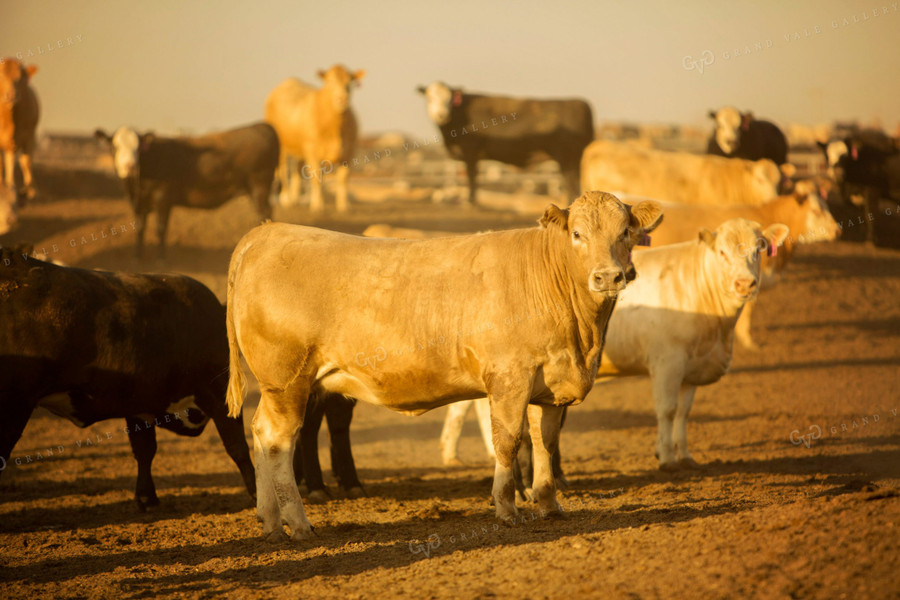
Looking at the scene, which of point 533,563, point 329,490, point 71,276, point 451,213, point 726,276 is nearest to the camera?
point 533,563

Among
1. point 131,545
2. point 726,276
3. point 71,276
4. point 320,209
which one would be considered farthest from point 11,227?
point 726,276

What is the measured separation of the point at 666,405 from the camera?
29.1 feet

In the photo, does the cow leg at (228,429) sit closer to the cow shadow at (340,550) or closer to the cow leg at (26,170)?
the cow shadow at (340,550)

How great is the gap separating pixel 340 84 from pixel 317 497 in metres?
14.2

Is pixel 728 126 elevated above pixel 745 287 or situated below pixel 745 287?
above

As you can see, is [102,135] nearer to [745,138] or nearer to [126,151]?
[126,151]

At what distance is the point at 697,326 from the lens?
9.10 meters

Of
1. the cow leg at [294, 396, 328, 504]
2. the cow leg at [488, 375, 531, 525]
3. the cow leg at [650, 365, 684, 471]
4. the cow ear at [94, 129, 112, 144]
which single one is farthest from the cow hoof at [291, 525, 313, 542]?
the cow ear at [94, 129, 112, 144]

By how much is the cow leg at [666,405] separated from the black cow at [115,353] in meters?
3.97

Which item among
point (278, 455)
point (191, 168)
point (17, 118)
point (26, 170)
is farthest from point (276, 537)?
point (26, 170)

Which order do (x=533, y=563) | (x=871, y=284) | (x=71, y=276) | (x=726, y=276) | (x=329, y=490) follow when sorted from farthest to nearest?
(x=871, y=284), (x=726, y=276), (x=329, y=490), (x=71, y=276), (x=533, y=563)

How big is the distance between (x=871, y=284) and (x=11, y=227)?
714 inches

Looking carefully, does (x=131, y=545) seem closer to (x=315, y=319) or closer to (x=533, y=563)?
(x=315, y=319)

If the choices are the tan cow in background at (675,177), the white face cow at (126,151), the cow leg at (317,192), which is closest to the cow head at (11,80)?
the white face cow at (126,151)
